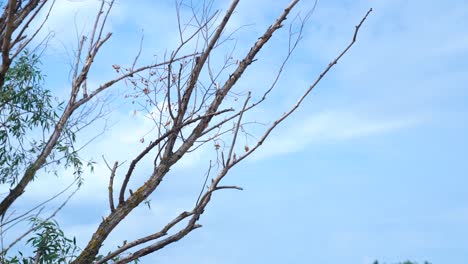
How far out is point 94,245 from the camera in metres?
3.72

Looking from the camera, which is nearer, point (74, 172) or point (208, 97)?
point (208, 97)

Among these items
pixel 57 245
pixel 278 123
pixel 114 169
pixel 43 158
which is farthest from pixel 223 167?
pixel 57 245

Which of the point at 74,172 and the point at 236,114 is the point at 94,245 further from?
the point at 74,172

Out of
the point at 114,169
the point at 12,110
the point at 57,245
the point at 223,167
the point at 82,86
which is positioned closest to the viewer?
the point at 223,167

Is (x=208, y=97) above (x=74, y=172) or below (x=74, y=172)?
below

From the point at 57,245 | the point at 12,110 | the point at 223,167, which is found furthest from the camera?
the point at 12,110

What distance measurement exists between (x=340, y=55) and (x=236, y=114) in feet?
1.95

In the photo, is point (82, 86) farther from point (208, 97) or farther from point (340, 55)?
point (340, 55)

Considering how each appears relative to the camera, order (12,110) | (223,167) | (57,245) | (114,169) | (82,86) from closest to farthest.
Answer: (223,167)
(114,169)
(82,86)
(57,245)
(12,110)

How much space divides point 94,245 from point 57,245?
1411 mm

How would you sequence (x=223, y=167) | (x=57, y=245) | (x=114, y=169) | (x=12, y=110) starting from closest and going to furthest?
(x=223, y=167) → (x=114, y=169) → (x=57, y=245) → (x=12, y=110)

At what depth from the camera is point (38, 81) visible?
6.89 metres

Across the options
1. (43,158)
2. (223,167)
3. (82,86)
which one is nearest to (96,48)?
(82,86)

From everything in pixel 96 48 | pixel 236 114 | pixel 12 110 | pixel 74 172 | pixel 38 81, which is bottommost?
pixel 236 114
